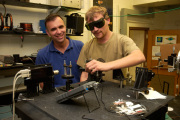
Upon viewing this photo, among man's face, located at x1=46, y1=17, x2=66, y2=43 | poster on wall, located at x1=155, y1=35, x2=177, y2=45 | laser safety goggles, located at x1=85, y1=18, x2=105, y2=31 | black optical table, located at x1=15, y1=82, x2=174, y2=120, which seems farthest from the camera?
poster on wall, located at x1=155, y1=35, x2=177, y2=45

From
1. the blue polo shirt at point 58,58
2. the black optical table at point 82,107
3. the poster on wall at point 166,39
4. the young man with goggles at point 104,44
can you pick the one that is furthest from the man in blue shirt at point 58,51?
the poster on wall at point 166,39

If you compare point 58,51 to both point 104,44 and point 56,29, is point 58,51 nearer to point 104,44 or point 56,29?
point 56,29

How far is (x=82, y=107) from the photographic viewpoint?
3.26 ft

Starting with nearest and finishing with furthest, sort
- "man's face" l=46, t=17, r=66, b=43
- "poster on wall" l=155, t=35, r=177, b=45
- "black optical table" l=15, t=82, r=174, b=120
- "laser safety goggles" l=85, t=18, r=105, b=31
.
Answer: "black optical table" l=15, t=82, r=174, b=120 < "laser safety goggles" l=85, t=18, r=105, b=31 < "man's face" l=46, t=17, r=66, b=43 < "poster on wall" l=155, t=35, r=177, b=45

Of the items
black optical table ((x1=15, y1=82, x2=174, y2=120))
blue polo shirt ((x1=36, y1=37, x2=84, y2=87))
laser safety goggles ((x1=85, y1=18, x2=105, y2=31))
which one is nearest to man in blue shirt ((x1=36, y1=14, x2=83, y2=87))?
blue polo shirt ((x1=36, y1=37, x2=84, y2=87))

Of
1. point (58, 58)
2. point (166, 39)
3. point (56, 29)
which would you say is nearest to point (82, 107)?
point (58, 58)

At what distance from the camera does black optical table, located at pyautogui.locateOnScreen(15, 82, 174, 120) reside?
871 millimetres

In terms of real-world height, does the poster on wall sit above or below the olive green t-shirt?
above

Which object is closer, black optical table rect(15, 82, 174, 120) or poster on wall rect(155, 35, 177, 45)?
black optical table rect(15, 82, 174, 120)

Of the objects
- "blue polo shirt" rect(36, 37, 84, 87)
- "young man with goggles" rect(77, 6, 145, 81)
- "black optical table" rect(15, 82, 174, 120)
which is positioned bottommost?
"black optical table" rect(15, 82, 174, 120)

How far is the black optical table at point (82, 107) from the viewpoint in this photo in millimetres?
871

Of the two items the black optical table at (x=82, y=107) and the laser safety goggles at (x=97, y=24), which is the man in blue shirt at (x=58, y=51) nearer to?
the laser safety goggles at (x=97, y=24)

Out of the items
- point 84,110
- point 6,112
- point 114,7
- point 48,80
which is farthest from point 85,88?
point 114,7

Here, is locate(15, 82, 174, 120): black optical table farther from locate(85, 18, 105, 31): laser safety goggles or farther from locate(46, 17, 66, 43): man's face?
locate(46, 17, 66, 43): man's face
